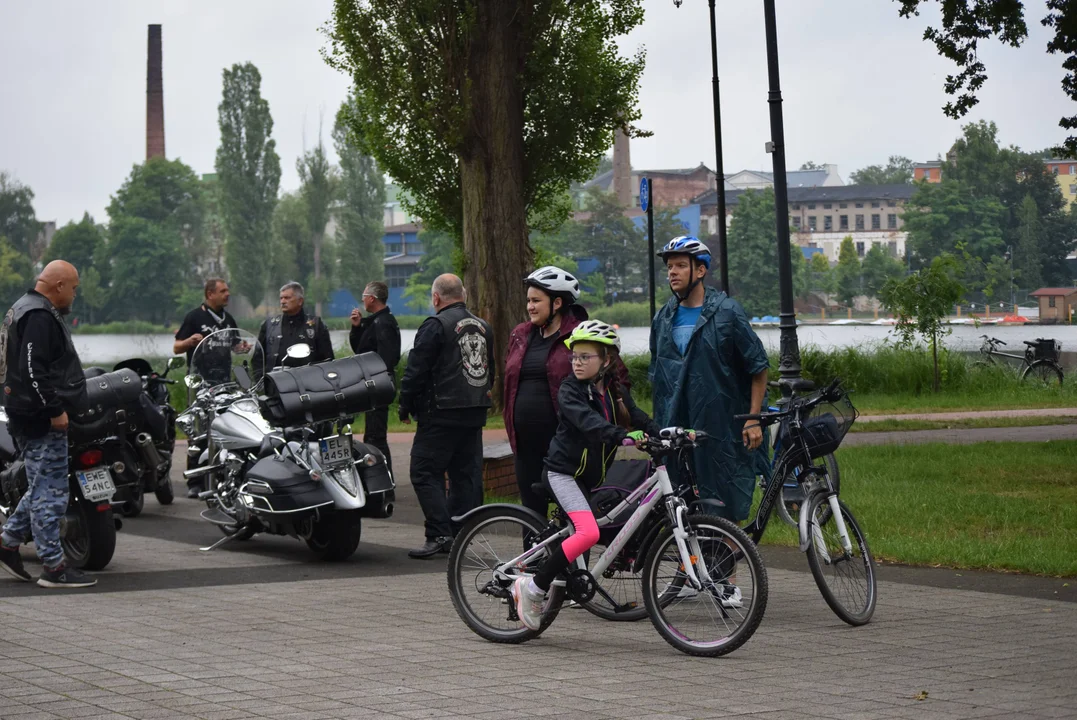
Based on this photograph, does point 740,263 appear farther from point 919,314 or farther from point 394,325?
point 394,325

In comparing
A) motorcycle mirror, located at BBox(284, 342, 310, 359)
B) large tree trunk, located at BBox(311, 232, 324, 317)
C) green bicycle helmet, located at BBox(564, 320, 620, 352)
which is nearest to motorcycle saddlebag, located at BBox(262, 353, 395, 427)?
motorcycle mirror, located at BBox(284, 342, 310, 359)

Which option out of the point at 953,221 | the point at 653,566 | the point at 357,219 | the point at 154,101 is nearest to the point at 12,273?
the point at 154,101

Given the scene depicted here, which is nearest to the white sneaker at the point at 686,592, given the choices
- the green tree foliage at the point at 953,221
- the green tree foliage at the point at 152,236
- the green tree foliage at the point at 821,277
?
the green tree foliage at the point at 953,221

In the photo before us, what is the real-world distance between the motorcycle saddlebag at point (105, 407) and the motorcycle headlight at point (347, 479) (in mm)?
1490

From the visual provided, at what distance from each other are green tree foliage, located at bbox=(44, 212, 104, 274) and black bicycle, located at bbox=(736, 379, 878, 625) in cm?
9646

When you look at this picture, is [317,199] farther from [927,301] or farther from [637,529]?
[637,529]

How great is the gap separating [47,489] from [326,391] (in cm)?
197

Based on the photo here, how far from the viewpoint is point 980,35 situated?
1884 centimetres

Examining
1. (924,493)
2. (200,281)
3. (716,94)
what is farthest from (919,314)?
(200,281)

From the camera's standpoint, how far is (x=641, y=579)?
7059mm

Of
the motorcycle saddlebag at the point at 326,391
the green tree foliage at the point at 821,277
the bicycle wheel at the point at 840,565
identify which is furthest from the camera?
the green tree foliage at the point at 821,277

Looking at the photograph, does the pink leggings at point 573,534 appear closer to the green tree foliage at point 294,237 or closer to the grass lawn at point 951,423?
the grass lawn at point 951,423

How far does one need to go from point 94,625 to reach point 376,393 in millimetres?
3075

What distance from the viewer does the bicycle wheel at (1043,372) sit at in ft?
91.5
